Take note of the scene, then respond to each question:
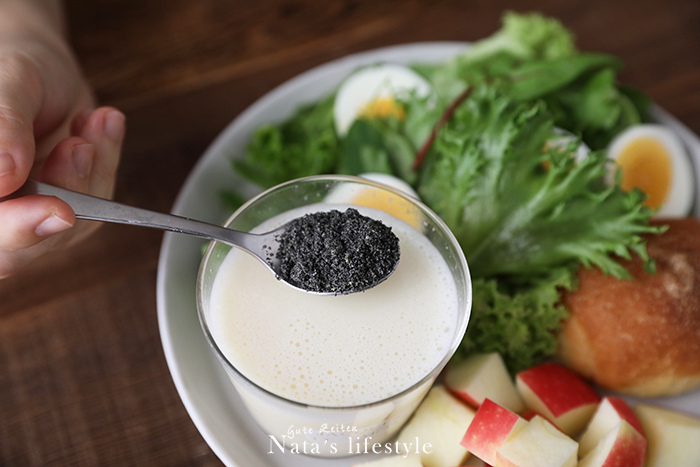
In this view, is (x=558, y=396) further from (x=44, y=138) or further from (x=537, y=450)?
(x=44, y=138)

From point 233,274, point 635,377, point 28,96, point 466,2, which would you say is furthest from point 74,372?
point 466,2

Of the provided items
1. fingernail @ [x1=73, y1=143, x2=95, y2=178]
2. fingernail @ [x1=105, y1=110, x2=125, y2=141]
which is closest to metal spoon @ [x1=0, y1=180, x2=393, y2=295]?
fingernail @ [x1=73, y1=143, x2=95, y2=178]

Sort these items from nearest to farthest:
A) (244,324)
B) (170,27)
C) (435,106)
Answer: (244,324)
(435,106)
(170,27)

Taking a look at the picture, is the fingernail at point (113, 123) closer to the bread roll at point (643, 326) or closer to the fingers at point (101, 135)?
the fingers at point (101, 135)

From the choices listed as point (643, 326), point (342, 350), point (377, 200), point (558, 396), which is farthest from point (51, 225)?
point (643, 326)

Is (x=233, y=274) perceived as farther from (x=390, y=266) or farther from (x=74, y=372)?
(x=74, y=372)

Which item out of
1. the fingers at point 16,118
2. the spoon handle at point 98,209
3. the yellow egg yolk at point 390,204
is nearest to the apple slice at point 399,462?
the yellow egg yolk at point 390,204

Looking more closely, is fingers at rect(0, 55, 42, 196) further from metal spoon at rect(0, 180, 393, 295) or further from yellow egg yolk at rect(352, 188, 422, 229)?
yellow egg yolk at rect(352, 188, 422, 229)

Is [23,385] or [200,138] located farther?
[200,138]

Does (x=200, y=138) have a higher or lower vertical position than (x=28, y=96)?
lower
